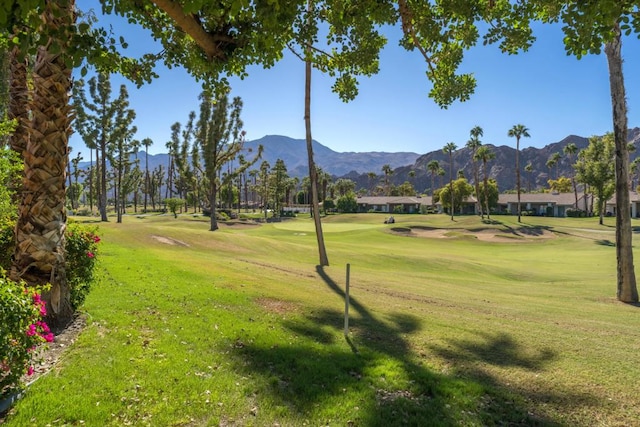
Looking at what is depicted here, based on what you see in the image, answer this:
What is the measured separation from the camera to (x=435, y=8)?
9508mm

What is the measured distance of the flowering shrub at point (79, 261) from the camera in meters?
7.93

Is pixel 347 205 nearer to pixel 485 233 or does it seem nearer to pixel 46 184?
pixel 485 233

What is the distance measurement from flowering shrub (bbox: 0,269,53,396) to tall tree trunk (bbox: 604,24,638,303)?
21.0 m

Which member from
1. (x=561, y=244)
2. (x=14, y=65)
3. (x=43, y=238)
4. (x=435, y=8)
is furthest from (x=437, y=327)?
(x=561, y=244)

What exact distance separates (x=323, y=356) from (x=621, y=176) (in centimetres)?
1740

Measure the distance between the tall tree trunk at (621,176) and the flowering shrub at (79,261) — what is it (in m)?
20.6

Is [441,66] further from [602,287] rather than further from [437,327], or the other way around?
[602,287]

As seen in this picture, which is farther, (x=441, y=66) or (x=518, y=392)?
(x=441, y=66)

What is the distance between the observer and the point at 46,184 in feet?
22.4

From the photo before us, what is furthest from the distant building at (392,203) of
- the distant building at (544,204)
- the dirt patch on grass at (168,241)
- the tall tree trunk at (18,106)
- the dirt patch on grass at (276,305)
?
the tall tree trunk at (18,106)

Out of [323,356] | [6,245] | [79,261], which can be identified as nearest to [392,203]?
[323,356]

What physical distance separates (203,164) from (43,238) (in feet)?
129

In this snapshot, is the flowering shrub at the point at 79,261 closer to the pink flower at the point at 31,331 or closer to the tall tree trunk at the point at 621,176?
the pink flower at the point at 31,331

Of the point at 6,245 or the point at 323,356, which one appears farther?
the point at 6,245
